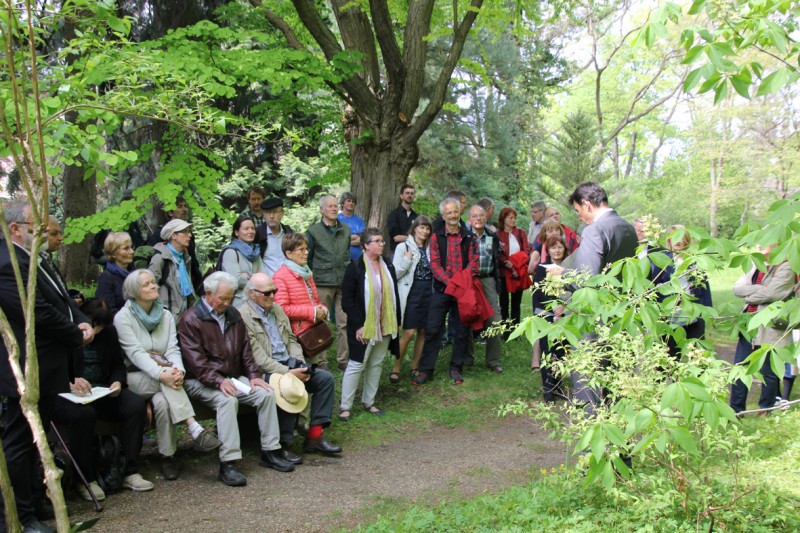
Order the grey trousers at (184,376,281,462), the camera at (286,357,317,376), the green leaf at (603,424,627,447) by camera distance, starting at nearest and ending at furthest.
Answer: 1. the green leaf at (603,424,627,447)
2. the grey trousers at (184,376,281,462)
3. the camera at (286,357,317,376)

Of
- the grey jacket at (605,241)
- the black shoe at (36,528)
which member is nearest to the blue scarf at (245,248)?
the black shoe at (36,528)

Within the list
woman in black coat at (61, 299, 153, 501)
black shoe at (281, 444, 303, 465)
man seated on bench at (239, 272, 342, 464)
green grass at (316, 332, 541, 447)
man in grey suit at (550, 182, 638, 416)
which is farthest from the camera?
green grass at (316, 332, 541, 447)

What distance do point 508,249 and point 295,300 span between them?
3.89 metres

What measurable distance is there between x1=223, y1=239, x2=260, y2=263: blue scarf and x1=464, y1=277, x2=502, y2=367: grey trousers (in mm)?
2961

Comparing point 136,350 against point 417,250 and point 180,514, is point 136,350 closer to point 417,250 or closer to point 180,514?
point 180,514

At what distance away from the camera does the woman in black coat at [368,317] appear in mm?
6918

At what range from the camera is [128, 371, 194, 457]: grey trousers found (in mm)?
5195

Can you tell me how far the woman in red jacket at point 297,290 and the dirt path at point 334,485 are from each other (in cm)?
125

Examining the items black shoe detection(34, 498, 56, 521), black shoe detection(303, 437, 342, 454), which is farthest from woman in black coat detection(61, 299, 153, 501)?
black shoe detection(303, 437, 342, 454)

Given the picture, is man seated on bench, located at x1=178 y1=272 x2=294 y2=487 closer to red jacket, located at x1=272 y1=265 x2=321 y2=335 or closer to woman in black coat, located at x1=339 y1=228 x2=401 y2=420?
red jacket, located at x1=272 y1=265 x2=321 y2=335

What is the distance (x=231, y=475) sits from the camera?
16.9 ft

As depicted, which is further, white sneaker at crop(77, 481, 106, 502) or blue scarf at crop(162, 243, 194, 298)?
blue scarf at crop(162, 243, 194, 298)

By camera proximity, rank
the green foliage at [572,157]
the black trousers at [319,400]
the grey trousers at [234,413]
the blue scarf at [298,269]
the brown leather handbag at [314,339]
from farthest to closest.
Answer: the green foliage at [572,157] → the blue scarf at [298,269] → the brown leather handbag at [314,339] → the black trousers at [319,400] → the grey trousers at [234,413]

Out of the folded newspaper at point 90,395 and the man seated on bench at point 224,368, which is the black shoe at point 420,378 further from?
the folded newspaper at point 90,395
